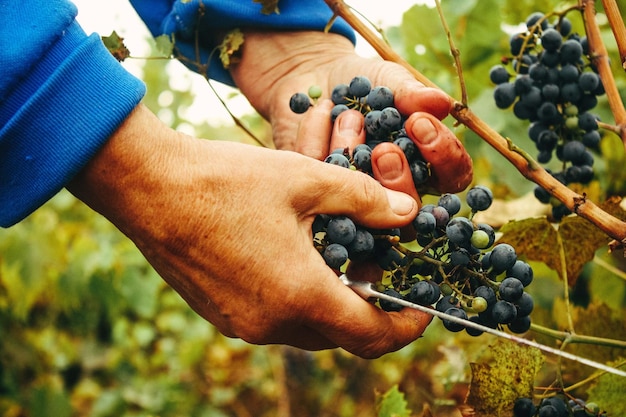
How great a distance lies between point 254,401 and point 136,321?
3.40ft

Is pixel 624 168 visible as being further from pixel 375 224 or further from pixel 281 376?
pixel 281 376

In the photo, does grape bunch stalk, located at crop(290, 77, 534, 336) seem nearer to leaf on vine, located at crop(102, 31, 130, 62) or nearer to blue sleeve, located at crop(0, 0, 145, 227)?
blue sleeve, located at crop(0, 0, 145, 227)

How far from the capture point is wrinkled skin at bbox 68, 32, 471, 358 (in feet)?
3.84

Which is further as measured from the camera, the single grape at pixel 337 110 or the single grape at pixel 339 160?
the single grape at pixel 337 110

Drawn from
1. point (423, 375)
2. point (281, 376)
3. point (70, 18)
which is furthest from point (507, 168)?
point (281, 376)

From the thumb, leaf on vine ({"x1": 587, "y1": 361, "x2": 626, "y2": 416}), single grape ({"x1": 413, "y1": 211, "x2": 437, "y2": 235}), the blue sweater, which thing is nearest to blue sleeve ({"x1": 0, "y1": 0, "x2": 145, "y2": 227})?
the blue sweater

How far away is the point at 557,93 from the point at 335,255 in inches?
30.3

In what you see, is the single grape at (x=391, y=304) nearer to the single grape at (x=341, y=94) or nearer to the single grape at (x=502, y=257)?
the single grape at (x=502, y=257)

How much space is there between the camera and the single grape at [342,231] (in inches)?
46.3

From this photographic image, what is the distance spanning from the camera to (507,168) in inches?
75.4

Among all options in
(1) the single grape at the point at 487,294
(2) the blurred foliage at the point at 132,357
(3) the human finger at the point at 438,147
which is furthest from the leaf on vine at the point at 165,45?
(2) the blurred foliage at the point at 132,357

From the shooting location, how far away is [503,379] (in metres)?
1.26

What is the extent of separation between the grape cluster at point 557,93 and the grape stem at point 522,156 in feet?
0.35

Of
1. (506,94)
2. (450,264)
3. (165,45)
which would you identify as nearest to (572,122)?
(506,94)
